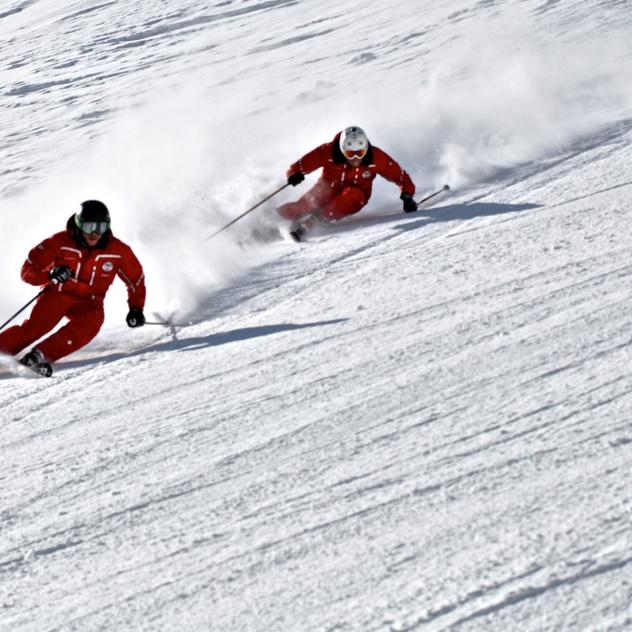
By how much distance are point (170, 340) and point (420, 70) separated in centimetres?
1050

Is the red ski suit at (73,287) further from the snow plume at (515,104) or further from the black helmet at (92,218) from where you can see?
the snow plume at (515,104)

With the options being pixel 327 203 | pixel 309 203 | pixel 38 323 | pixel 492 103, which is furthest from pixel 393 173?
pixel 492 103

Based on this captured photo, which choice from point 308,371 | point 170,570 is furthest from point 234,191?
point 170,570

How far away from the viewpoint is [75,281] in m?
7.49

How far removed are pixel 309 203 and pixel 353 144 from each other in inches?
27.2

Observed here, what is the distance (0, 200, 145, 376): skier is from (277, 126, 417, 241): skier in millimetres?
2321

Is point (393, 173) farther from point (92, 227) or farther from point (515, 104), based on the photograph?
point (515, 104)

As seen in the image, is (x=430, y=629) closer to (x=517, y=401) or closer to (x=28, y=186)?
(x=517, y=401)

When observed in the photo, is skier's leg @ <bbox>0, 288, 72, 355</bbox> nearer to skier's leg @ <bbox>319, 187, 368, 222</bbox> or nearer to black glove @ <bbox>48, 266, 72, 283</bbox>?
black glove @ <bbox>48, 266, 72, 283</bbox>

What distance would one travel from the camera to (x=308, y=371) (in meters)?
6.34

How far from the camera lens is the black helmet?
7.31 m

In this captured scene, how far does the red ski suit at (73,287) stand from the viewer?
24.0 ft

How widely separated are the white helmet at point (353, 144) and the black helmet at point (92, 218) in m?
2.93

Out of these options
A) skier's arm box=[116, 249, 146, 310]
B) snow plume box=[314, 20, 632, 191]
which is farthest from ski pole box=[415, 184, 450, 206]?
skier's arm box=[116, 249, 146, 310]
